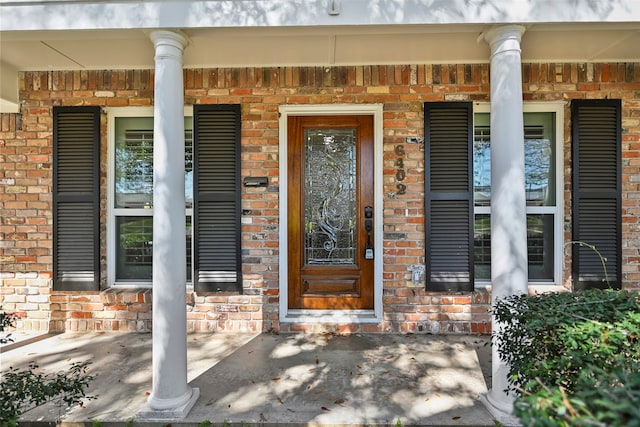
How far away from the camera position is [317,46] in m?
2.89

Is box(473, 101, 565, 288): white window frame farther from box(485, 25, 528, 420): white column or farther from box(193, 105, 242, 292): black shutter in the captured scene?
box(193, 105, 242, 292): black shutter

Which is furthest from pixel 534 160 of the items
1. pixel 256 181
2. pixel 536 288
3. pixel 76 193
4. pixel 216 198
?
pixel 76 193

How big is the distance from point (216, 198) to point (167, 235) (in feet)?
3.99

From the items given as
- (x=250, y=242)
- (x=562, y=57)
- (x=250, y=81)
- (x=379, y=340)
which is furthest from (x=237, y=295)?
(x=562, y=57)

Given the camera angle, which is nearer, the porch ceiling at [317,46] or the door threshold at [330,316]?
the porch ceiling at [317,46]

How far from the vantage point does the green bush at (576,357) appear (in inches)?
39.3

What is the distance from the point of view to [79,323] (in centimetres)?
350

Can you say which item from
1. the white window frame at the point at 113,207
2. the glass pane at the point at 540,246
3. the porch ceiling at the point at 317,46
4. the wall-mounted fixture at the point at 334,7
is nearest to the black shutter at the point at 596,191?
the glass pane at the point at 540,246

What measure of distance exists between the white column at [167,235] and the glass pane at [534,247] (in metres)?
2.74

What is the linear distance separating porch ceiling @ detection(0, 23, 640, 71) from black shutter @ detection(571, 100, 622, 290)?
20.6 inches

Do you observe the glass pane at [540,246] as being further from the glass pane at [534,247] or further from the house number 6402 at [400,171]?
the house number 6402 at [400,171]

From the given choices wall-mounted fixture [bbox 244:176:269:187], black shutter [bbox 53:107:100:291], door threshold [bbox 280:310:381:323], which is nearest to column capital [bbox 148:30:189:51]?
wall-mounted fixture [bbox 244:176:269:187]

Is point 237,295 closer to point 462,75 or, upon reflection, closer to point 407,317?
point 407,317

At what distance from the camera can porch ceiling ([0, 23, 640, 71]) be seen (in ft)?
7.75
